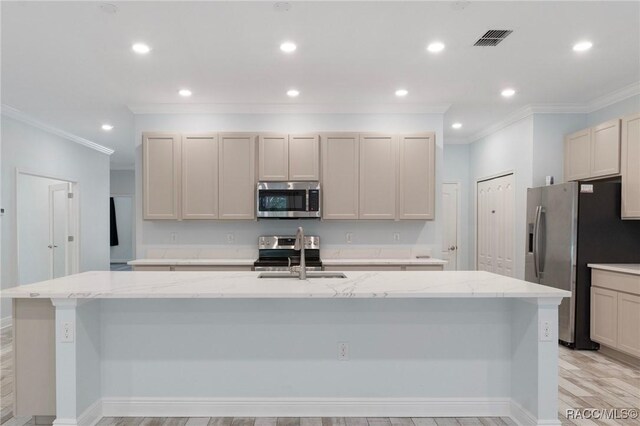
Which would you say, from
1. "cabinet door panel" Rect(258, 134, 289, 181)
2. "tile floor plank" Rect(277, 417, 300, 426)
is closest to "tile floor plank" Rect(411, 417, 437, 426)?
"tile floor plank" Rect(277, 417, 300, 426)

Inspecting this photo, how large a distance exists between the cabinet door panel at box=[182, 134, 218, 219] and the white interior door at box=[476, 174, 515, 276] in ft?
12.6

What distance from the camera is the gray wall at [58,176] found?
4.82 metres

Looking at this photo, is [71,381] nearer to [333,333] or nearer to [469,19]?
[333,333]

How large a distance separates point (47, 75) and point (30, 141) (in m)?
2.13

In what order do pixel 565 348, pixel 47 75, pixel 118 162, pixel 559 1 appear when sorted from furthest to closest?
pixel 118 162 < pixel 565 348 < pixel 47 75 < pixel 559 1

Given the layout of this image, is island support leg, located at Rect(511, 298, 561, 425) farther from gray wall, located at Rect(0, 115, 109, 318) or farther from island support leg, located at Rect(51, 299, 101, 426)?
gray wall, located at Rect(0, 115, 109, 318)

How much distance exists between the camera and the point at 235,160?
178 inches

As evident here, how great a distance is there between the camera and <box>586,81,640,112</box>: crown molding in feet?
13.0

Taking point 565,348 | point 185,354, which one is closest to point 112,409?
point 185,354

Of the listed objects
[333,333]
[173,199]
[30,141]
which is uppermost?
[30,141]

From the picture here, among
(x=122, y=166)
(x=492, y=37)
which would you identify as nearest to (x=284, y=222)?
(x=492, y=37)

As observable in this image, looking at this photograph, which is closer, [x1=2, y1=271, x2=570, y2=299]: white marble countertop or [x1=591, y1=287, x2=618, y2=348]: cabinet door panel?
[x1=2, y1=271, x2=570, y2=299]: white marble countertop

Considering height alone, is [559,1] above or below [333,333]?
above

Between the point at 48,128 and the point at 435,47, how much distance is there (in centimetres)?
551
